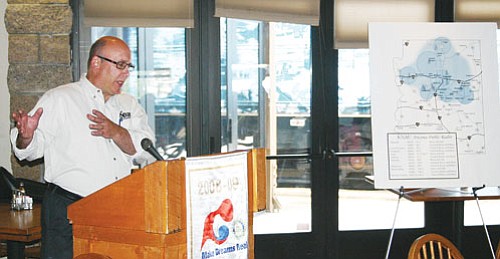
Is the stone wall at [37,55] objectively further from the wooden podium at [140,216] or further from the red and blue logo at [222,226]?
the red and blue logo at [222,226]

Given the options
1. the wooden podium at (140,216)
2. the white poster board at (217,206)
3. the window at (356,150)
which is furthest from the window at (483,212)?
the wooden podium at (140,216)

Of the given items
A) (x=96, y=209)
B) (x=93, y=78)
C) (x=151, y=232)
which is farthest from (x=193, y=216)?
(x=93, y=78)

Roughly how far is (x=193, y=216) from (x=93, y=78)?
141 cm

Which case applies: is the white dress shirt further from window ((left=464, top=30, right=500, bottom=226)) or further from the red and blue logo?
window ((left=464, top=30, right=500, bottom=226))

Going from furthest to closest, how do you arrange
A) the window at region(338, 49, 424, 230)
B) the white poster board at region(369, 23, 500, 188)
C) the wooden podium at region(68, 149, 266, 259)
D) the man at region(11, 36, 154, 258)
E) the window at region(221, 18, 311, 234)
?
the window at region(338, 49, 424, 230) < the window at region(221, 18, 311, 234) < the white poster board at region(369, 23, 500, 188) < the man at region(11, 36, 154, 258) < the wooden podium at region(68, 149, 266, 259)

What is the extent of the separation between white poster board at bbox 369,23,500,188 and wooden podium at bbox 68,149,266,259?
190cm

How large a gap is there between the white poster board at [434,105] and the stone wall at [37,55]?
2081 mm

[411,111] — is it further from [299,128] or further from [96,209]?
[96,209]

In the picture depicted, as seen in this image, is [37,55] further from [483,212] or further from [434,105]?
[483,212]

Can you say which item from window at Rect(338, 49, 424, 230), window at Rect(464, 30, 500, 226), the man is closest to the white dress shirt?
the man

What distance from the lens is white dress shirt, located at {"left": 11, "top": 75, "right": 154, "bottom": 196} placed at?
362 centimetres

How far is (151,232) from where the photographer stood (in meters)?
2.50

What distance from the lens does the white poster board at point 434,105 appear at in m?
4.23

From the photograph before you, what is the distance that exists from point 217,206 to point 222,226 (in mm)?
76
